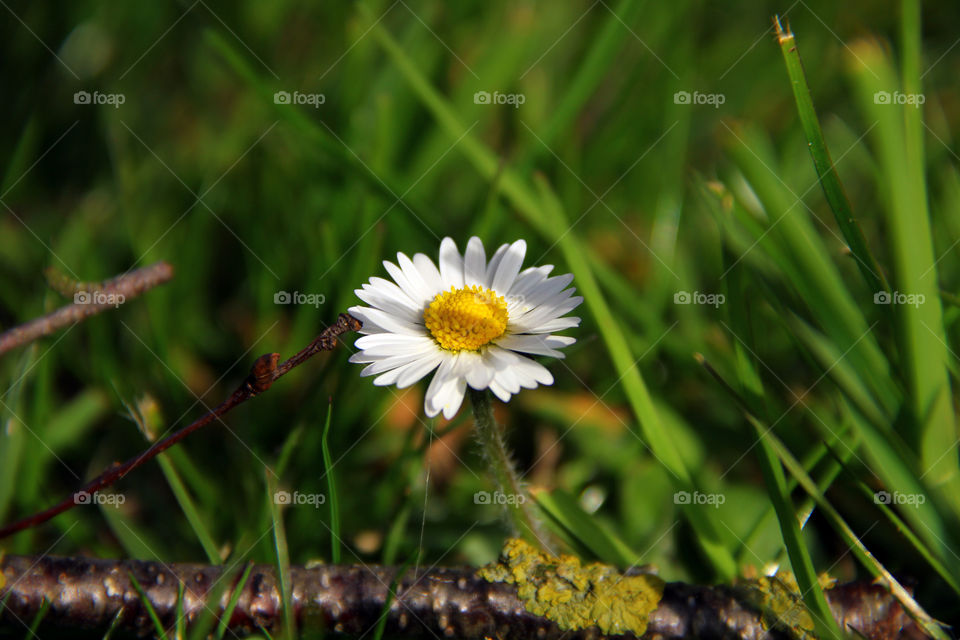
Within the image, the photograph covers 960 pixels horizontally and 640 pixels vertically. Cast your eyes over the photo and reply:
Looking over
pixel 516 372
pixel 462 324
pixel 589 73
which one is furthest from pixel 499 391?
pixel 589 73

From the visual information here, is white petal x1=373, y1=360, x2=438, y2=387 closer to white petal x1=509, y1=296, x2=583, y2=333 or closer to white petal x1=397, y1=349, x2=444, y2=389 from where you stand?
white petal x1=397, y1=349, x2=444, y2=389

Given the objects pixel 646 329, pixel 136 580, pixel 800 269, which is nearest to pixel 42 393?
pixel 136 580

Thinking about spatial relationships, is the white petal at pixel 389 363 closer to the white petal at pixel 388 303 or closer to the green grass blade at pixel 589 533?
the white petal at pixel 388 303

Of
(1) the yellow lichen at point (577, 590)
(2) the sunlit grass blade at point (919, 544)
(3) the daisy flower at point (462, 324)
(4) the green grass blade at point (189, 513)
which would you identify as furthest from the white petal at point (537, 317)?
(4) the green grass blade at point (189, 513)

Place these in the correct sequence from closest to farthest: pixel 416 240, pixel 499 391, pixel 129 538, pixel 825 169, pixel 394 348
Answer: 1. pixel 499 391
2. pixel 394 348
3. pixel 825 169
4. pixel 129 538
5. pixel 416 240

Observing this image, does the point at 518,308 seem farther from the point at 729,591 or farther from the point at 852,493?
the point at 852,493

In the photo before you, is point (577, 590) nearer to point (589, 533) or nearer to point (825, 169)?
point (589, 533)
